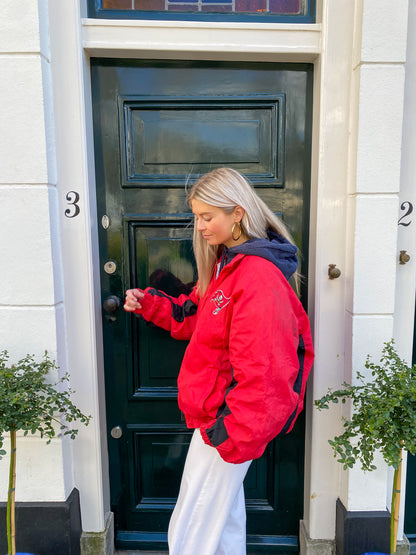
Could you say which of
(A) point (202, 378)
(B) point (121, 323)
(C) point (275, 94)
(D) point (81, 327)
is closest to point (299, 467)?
(A) point (202, 378)

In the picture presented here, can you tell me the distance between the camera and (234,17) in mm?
1945

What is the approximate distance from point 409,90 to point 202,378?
5.65ft

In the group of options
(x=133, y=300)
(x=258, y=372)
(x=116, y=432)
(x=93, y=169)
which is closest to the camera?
(x=258, y=372)

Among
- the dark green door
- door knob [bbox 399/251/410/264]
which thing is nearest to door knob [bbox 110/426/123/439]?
the dark green door

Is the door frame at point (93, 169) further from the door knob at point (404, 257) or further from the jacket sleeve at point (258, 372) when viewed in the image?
the jacket sleeve at point (258, 372)

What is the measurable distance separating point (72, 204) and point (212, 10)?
1236 millimetres

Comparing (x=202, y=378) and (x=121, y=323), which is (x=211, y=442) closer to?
(x=202, y=378)

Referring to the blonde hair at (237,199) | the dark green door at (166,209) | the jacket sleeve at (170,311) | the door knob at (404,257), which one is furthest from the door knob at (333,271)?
the jacket sleeve at (170,311)

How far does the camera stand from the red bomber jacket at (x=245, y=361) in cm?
135

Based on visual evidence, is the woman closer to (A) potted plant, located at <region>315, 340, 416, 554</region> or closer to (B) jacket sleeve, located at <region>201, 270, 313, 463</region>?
(B) jacket sleeve, located at <region>201, 270, 313, 463</region>

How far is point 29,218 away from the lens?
1.82 metres

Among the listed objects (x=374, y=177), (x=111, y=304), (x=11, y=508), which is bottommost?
(x=11, y=508)

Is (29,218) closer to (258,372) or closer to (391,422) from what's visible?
(258,372)

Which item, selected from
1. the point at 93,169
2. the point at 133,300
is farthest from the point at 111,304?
the point at 93,169
